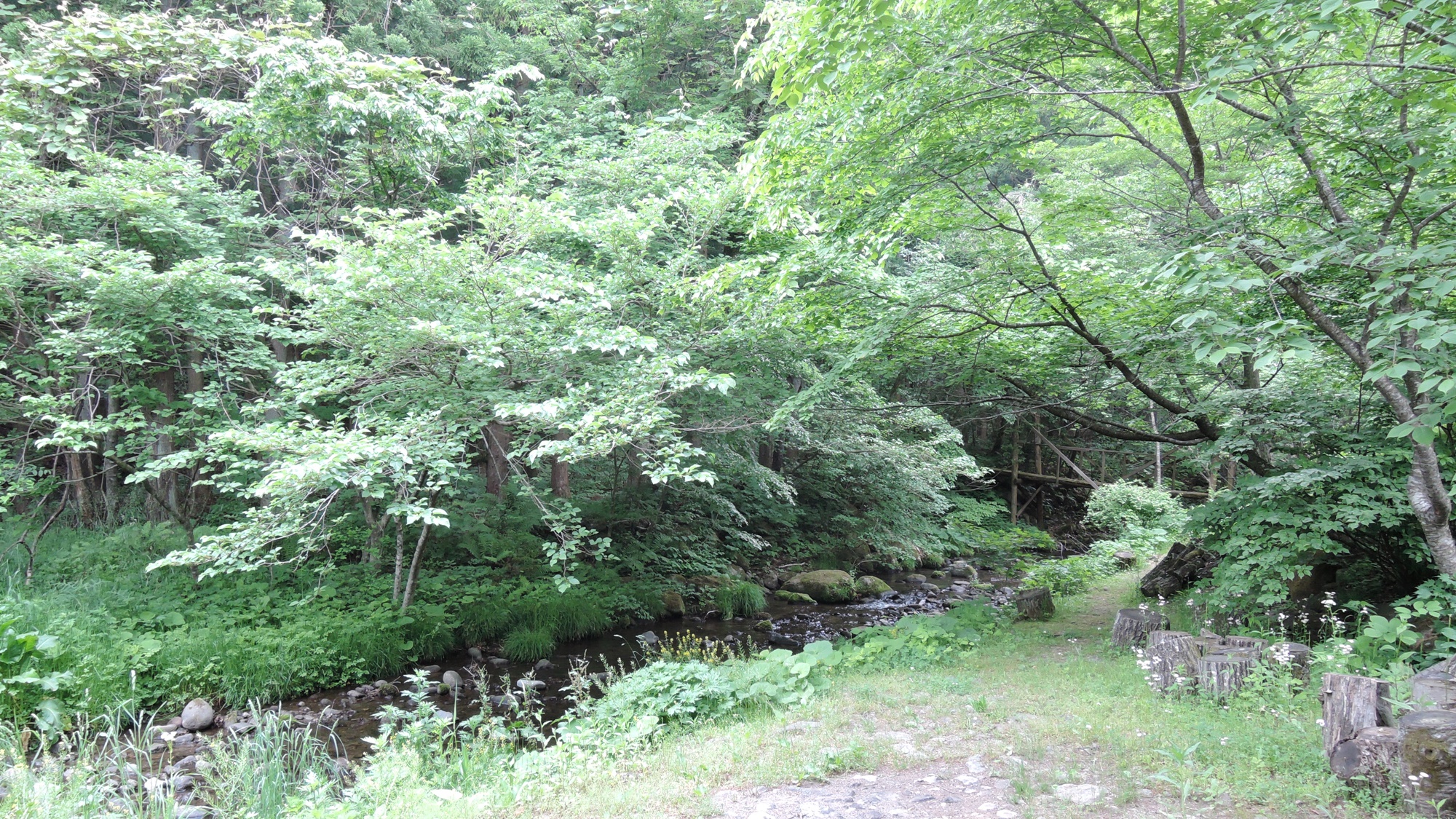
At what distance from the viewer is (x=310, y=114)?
7781 millimetres

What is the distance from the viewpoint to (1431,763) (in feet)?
9.02

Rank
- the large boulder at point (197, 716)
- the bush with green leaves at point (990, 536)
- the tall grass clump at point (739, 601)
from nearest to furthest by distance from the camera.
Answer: the large boulder at point (197, 716)
the tall grass clump at point (739, 601)
the bush with green leaves at point (990, 536)

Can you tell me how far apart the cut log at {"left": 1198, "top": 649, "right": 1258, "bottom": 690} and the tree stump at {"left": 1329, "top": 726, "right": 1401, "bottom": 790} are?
44.8 inches

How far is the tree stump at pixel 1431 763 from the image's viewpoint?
8.90 ft

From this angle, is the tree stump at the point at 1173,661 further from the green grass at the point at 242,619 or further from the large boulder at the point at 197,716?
the large boulder at the point at 197,716

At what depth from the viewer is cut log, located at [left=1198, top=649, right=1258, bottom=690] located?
421 centimetres

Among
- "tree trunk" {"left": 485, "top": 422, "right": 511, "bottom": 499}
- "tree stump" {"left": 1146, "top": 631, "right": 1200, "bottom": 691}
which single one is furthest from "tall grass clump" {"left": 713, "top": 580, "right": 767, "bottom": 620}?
"tree stump" {"left": 1146, "top": 631, "right": 1200, "bottom": 691}

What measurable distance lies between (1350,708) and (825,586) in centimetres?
865

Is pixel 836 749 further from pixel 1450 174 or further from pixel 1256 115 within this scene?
pixel 1450 174

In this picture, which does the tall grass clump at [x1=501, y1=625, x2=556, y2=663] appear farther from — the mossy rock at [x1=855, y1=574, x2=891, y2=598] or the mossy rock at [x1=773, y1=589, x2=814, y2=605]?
the mossy rock at [x1=855, y1=574, x2=891, y2=598]

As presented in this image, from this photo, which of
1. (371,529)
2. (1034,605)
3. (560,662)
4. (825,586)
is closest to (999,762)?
(1034,605)

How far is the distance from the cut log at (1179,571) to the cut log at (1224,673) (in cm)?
472

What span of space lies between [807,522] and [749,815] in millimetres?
11176

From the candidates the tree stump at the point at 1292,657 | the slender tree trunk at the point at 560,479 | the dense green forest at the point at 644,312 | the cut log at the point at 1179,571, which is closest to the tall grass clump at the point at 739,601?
the dense green forest at the point at 644,312
